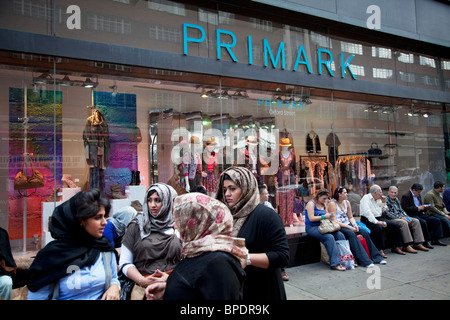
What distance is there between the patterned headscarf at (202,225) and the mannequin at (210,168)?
5.36 meters

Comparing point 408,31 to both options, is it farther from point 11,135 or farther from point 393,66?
point 11,135

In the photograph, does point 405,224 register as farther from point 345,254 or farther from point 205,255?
point 205,255

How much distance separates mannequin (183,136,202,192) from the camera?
7387 mm

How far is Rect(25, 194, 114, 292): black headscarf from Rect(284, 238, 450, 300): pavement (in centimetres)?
344

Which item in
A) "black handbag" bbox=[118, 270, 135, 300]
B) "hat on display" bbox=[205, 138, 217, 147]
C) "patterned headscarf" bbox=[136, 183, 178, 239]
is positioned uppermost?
"hat on display" bbox=[205, 138, 217, 147]

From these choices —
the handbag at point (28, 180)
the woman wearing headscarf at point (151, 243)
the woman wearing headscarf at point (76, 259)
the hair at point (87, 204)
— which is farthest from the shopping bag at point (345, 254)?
the handbag at point (28, 180)

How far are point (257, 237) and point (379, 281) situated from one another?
4134mm

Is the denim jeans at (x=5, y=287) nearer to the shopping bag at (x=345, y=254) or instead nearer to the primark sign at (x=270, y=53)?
the primark sign at (x=270, y=53)

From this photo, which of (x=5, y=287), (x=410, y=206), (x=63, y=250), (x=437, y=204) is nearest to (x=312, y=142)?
(x=410, y=206)

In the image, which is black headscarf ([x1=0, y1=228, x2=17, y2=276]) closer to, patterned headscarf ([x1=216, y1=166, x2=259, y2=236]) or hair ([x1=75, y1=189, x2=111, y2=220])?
hair ([x1=75, y1=189, x2=111, y2=220])

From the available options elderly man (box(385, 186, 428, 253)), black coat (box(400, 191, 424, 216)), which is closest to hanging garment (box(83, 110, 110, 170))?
elderly man (box(385, 186, 428, 253))

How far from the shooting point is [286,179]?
8.58 m

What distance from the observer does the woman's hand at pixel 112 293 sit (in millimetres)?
2656
